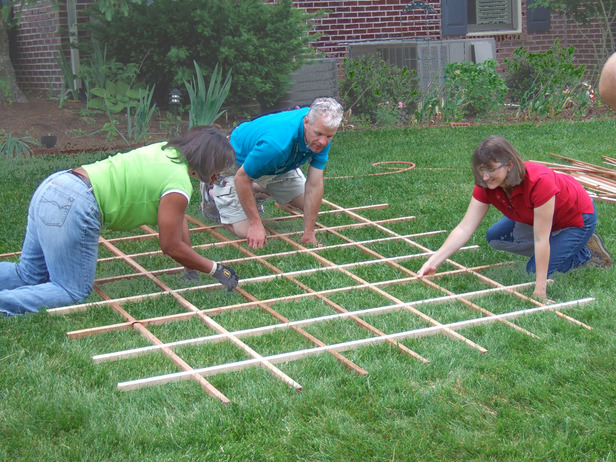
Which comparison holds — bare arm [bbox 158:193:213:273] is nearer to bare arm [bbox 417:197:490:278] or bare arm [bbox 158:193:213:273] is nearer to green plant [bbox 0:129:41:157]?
→ bare arm [bbox 417:197:490:278]

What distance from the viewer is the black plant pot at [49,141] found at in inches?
311

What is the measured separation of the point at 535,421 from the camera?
253cm

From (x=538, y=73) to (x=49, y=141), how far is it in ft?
22.6

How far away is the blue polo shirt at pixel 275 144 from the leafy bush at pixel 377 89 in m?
5.30

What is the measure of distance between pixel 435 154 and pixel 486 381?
5.07 meters

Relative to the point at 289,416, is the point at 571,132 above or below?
above

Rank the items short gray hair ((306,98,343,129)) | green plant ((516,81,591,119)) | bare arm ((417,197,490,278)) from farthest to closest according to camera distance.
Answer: green plant ((516,81,591,119))
short gray hair ((306,98,343,129))
bare arm ((417,197,490,278))

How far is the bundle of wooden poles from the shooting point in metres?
5.83

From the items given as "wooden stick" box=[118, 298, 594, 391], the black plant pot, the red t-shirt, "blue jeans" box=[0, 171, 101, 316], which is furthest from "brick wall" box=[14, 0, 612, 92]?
"wooden stick" box=[118, 298, 594, 391]

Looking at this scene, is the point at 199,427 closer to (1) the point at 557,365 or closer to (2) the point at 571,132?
(1) the point at 557,365

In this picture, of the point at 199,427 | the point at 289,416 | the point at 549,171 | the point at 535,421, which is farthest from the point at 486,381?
the point at 549,171

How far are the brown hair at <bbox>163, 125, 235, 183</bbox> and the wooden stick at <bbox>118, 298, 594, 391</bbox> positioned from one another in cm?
97

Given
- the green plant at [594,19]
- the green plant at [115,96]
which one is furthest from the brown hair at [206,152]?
the green plant at [594,19]

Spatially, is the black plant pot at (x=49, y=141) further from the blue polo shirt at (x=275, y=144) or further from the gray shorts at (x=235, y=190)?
the blue polo shirt at (x=275, y=144)
